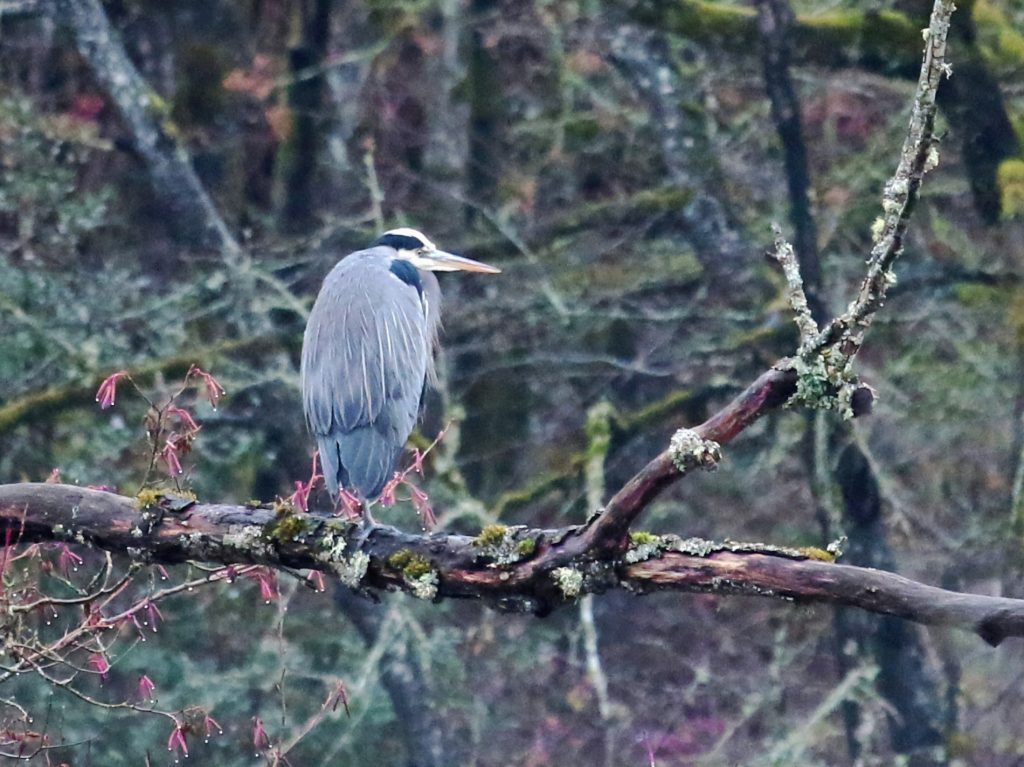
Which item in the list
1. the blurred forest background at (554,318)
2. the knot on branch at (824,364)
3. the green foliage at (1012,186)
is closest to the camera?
the knot on branch at (824,364)

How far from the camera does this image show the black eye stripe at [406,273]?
209 inches

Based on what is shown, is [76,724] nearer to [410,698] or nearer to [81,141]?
[410,698]

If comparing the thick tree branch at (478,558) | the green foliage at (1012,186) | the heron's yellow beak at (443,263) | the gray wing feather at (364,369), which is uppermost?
the green foliage at (1012,186)

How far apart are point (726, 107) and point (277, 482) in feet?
10.8

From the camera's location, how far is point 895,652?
7.59 m

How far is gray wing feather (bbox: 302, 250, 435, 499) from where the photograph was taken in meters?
4.22

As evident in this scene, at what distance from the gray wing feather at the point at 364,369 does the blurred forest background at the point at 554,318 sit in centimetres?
145

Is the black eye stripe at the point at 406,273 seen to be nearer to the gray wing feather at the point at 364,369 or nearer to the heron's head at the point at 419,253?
the gray wing feather at the point at 364,369

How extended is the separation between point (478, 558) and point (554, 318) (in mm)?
4623

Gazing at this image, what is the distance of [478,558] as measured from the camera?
2.88 meters

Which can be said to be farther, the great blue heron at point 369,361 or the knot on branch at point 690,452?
the great blue heron at point 369,361

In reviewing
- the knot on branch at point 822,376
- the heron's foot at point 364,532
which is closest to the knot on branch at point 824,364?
Answer: the knot on branch at point 822,376

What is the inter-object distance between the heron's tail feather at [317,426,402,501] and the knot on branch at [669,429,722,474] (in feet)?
5.40

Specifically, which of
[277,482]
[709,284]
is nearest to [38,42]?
[277,482]
